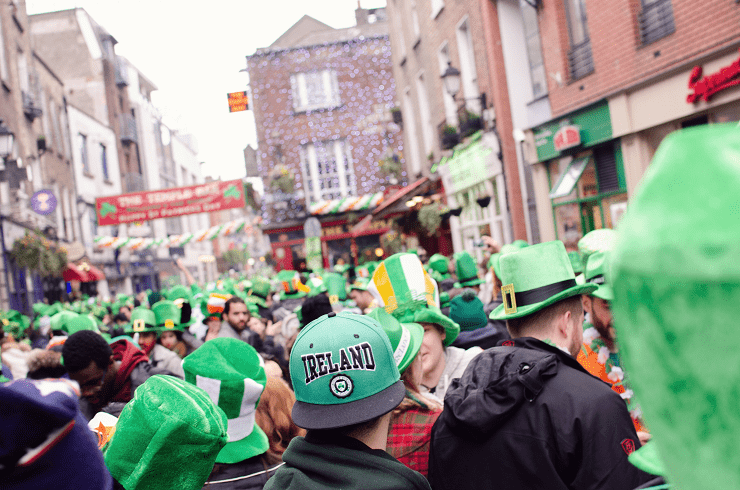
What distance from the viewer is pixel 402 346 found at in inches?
109

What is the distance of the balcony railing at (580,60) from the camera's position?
38.7 feet

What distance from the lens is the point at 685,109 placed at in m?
9.11

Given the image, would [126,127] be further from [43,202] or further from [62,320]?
[62,320]

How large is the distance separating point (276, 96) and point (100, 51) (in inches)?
472

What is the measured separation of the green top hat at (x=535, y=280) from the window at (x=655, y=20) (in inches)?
322

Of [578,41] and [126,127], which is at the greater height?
[126,127]

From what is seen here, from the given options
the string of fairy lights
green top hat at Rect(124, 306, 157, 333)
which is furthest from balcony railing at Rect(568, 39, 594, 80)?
the string of fairy lights

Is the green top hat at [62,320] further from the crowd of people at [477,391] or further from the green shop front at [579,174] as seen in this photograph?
the green shop front at [579,174]

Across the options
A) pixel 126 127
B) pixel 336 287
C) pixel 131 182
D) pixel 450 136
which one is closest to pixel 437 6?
pixel 450 136

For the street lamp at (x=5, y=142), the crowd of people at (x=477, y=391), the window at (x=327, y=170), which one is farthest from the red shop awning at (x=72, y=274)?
the crowd of people at (x=477, y=391)

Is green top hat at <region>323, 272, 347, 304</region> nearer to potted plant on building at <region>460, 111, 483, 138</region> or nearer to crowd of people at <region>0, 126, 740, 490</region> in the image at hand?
crowd of people at <region>0, 126, 740, 490</region>

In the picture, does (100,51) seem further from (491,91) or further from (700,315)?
(700,315)

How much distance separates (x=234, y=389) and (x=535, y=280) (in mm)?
1449

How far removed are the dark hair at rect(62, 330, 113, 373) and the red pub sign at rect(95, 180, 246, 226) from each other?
17054 mm
